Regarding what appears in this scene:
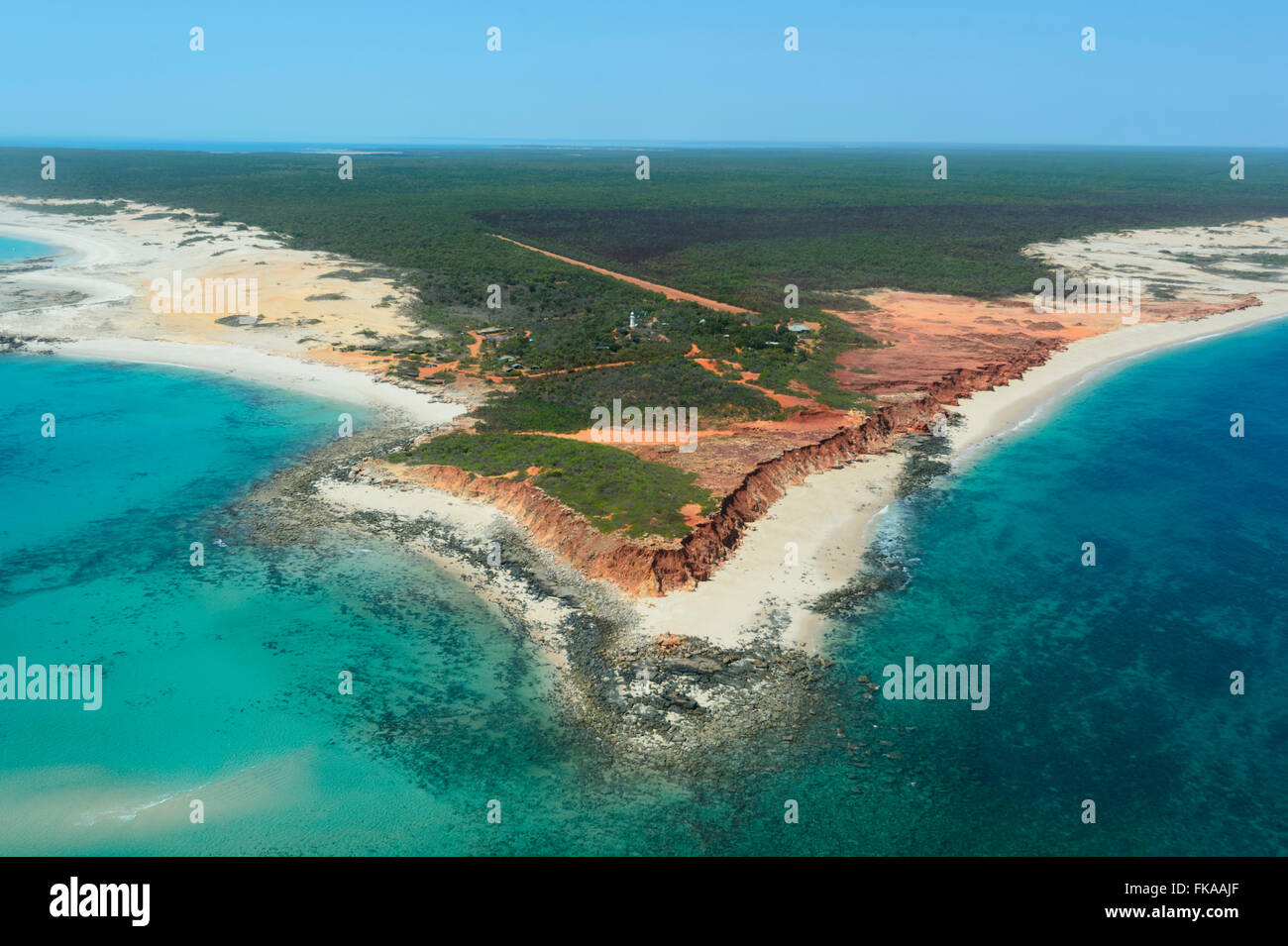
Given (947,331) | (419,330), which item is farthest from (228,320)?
(947,331)

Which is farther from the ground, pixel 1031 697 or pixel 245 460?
pixel 245 460

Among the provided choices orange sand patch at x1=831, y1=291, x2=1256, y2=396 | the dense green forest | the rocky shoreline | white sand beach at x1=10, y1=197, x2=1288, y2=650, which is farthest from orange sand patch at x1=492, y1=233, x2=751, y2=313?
the rocky shoreline

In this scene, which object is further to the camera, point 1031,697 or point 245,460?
point 245,460

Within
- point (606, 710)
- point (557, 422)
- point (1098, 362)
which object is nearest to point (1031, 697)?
point (606, 710)

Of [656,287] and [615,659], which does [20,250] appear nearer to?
[656,287]

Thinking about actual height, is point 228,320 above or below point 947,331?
above

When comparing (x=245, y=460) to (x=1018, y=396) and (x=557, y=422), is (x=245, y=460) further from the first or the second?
(x=1018, y=396)

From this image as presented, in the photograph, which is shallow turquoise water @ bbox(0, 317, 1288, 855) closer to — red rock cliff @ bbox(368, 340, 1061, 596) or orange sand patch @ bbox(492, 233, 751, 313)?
red rock cliff @ bbox(368, 340, 1061, 596)
